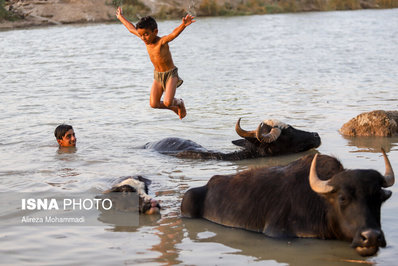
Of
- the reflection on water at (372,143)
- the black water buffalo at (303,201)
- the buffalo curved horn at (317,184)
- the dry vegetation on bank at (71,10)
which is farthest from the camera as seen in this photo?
the dry vegetation on bank at (71,10)

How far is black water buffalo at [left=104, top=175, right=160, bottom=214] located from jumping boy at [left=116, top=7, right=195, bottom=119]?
2607 mm

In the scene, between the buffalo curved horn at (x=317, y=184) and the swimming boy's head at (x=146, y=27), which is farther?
the swimming boy's head at (x=146, y=27)

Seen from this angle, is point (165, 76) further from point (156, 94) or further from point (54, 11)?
point (54, 11)

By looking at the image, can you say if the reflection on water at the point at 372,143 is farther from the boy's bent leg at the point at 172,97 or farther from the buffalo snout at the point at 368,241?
the buffalo snout at the point at 368,241

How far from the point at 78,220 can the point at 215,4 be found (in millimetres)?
51894

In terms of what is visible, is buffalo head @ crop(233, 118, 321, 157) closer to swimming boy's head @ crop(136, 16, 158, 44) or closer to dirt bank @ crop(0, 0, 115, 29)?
swimming boy's head @ crop(136, 16, 158, 44)

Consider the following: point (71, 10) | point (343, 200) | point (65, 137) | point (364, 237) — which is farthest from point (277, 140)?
point (71, 10)

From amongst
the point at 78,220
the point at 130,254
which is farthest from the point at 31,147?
the point at 130,254

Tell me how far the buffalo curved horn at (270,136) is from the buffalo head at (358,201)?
3.75 meters

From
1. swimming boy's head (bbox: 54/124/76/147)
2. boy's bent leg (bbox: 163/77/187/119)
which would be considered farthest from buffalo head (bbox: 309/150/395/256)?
swimming boy's head (bbox: 54/124/76/147)

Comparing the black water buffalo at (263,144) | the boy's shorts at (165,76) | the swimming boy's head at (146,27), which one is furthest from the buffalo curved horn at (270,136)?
the swimming boy's head at (146,27)

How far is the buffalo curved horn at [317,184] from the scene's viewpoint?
532cm

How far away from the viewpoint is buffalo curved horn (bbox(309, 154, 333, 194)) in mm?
5316

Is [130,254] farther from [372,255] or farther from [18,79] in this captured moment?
[18,79]
